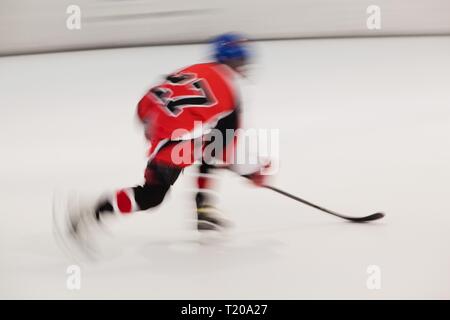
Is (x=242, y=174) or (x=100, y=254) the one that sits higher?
(x=242, y=174)

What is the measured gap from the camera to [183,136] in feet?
3.95

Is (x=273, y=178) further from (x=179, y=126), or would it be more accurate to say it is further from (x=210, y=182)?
(x=179, y=126)

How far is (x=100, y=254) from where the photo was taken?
3.87 ft

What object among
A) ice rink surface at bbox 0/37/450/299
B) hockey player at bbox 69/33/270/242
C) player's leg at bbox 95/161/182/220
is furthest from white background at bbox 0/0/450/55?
player's leg at bbox 95/161/182/220

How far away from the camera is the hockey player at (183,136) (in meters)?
1.19

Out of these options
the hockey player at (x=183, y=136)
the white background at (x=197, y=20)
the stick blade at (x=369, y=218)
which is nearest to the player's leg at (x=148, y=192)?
the hockey player at (x=183, y=136)

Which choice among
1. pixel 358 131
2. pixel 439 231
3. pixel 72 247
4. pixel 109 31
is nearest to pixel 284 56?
pixel 358 131

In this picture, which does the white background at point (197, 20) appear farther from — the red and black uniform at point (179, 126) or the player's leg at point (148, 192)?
the player's leg at point (148, 192)

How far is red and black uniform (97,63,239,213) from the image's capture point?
1.19 m

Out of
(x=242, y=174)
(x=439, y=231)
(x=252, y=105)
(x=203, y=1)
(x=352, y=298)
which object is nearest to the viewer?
(x=352, y=298)

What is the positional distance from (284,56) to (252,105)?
1.02 ft

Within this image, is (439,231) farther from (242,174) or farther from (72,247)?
(72,247)

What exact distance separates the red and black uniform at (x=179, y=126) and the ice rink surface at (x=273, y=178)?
68 millimetres
